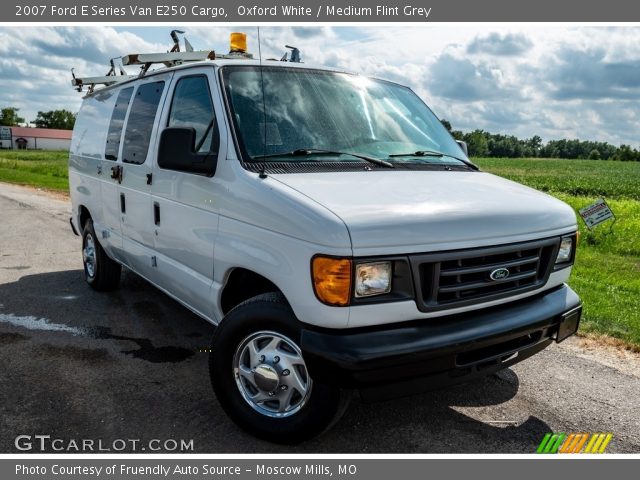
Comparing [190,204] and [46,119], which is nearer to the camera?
[190,204]

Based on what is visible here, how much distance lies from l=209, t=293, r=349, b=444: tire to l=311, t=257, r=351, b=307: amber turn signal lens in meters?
0.27

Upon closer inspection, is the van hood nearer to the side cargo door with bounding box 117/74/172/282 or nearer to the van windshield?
the van windshield

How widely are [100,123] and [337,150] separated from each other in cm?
341

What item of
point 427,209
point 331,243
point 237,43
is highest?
point 237,43

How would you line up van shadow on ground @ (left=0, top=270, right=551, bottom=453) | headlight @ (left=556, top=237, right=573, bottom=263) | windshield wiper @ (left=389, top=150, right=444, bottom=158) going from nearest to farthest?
van shadow on ground @ (left=0, top=270, right=551, bottom=453), headlight @ (left=556, top=237, right=573, bottom=263), windshield wiper @ (left=389, top=150, right=444, bottom=158)

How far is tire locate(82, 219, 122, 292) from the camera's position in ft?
20.6

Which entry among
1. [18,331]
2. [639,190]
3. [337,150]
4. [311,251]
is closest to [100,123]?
[18,331]

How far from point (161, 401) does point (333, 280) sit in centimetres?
176

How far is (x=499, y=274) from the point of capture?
320 centimetres

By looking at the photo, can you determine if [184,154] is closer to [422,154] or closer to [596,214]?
[422,154]

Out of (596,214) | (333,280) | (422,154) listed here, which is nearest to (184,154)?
(333,280)

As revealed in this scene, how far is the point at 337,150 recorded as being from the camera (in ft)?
12.3

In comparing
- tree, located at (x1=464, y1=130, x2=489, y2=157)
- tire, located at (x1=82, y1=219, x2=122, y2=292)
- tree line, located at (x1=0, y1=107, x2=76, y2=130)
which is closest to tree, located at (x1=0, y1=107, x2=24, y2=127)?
tree line, located at (x1=0, y1=107, x2=76, y2=130)

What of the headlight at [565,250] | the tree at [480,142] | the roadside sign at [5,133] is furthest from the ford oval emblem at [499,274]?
the roadside sign at [5,133]
